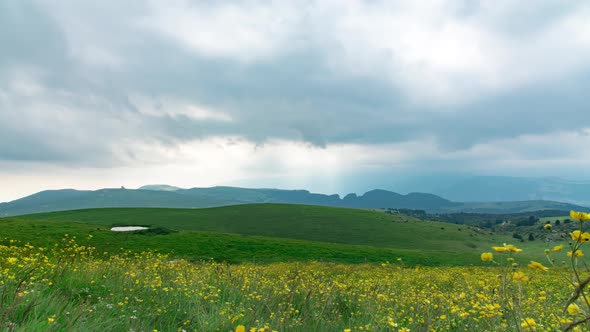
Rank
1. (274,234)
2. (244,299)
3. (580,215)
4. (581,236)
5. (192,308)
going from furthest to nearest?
(274,234)
(244,299)
(192,308)
(580,215)
(581,236)

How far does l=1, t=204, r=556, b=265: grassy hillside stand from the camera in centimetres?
4759

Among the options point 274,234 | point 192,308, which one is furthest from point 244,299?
point 274,234

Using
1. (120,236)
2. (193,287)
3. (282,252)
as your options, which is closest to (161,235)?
(120,236)

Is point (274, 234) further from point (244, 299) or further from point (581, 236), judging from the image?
point (581, 236)

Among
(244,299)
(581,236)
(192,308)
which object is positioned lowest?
(244,299)

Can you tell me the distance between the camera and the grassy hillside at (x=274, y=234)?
47.6 m

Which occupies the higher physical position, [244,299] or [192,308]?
[192,308]

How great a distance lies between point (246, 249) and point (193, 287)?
42.8 m

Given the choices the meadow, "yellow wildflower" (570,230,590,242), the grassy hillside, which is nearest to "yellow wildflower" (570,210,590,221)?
"yellow wildflower" (570,230,590,242)

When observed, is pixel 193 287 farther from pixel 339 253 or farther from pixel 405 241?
pixel 405 241

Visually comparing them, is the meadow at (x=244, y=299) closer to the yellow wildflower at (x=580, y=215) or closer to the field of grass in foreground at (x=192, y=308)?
the field of grass in foreground at (x=192, y=308)

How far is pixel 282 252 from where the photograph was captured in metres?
50.8

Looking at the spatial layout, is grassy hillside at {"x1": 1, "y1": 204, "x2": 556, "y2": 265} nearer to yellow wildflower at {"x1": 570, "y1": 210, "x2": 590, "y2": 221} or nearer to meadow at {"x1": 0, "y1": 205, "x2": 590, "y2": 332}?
meadow at {"x1": 0, "y1": 205, "x2": 590, "y2": 332}

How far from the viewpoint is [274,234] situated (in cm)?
8869
